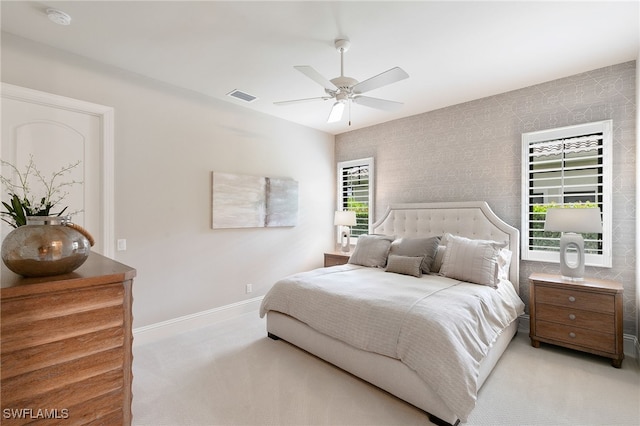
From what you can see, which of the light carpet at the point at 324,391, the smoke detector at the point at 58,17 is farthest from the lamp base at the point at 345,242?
the smoke detector at the point at 58,17

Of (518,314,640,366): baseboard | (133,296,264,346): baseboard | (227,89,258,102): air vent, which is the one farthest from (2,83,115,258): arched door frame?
(518,314,640,366): baseboard

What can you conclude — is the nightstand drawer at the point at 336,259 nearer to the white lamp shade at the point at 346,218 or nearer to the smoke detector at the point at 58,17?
the white lamp shade at the point at 346,218

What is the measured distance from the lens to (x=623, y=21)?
2.34 m

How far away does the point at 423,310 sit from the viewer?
2.18m

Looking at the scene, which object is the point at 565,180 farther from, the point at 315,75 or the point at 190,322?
the point at 190,322

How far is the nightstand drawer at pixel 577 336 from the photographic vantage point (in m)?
2.64

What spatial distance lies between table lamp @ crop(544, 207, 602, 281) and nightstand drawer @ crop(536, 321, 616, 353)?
1.61 feet

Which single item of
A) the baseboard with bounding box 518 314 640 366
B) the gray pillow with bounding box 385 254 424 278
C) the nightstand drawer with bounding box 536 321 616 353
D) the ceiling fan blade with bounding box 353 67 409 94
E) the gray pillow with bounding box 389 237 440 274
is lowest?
the baseboard with bounding box 518 314 640 366

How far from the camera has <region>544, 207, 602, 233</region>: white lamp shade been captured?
2752 mm

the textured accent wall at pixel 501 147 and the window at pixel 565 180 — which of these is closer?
the textured accent wall at pixel 501 147

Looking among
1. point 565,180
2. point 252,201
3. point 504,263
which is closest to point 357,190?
point 252,201

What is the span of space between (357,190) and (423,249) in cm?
208

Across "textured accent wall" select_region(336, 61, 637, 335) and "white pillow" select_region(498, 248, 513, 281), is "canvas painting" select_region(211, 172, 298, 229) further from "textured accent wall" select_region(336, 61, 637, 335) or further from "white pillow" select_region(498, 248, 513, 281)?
"white pillow" select_region(498, 248, 513, 281)

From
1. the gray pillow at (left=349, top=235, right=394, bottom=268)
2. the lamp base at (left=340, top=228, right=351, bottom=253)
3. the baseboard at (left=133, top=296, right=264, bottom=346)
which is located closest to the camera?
the baseboard at (left=133, top=296, right=264, bottom=346)
